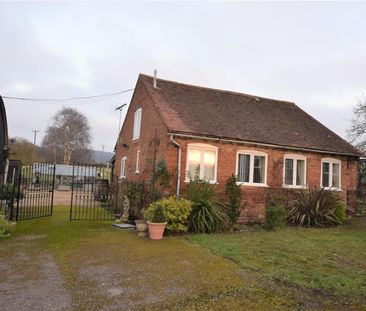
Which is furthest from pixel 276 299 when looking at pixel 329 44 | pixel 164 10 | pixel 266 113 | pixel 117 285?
pixel 329 44

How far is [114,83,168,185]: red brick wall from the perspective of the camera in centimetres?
1357

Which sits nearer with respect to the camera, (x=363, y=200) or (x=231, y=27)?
(x=231, y=27)

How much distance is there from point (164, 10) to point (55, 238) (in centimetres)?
884

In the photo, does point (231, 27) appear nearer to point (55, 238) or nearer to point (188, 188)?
point (188, 188)

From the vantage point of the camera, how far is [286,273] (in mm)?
6609

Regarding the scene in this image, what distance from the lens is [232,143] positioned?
1370 cm

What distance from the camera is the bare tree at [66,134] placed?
5441 cm

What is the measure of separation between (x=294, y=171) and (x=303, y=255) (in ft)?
24.3

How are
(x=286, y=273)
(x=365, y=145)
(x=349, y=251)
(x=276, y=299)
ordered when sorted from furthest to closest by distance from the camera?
1. (x=365, y=145)
2. (x=349, y=251)
3. (x=286, y=273)
4. (x=276, y=299)

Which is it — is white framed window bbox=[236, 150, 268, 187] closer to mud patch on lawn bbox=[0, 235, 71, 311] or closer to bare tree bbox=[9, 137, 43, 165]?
mud patch on lawn bbox=[0, 235, 71, 311]

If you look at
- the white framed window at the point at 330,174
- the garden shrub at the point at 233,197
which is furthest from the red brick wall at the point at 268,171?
the garden shrub at the point at 233,197

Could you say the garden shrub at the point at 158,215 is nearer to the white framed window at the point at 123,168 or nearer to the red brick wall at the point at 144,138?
the red brick wall at the point at 144,138

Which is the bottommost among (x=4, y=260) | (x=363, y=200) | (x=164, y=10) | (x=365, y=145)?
(x=4, y=260)

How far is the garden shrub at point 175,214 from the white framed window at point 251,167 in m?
3.98
